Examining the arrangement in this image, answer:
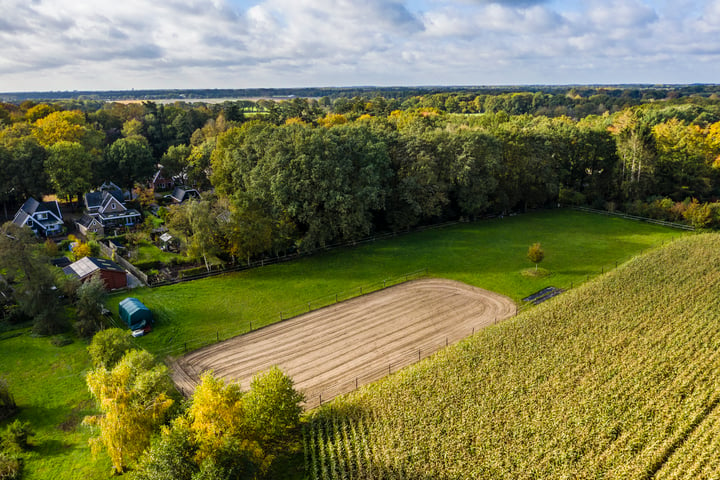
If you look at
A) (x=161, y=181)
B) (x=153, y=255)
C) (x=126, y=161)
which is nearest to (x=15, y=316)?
(x=153, y=255)

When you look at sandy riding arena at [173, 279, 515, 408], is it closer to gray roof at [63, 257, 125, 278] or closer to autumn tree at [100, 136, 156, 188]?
gray roof at [63, 257, 125, 278]

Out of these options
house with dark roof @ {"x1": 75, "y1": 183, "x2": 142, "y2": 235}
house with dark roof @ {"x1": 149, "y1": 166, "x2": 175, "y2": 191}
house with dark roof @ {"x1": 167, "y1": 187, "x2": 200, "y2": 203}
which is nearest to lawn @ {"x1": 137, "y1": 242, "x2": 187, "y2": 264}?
house with dark roof @ {"x1": 75, "y1": 183, "x2": 142, "y2": 235}

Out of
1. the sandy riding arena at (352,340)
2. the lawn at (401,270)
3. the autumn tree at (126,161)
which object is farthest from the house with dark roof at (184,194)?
the sandy riding arena at (352,340)

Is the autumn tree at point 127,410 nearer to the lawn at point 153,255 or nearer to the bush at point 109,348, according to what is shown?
the bush at point 109,348

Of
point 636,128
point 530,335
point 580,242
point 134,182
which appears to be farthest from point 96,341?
point 636,128

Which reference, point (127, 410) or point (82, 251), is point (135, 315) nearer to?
point (127, 410)

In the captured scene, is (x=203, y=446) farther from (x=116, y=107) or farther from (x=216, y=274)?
(x=116, y=107)

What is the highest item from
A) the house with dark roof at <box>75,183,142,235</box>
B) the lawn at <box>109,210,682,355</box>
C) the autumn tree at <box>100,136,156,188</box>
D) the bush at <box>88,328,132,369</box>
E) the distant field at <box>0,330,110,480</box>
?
the autumn tree at <box>100,136,156,188</box>
